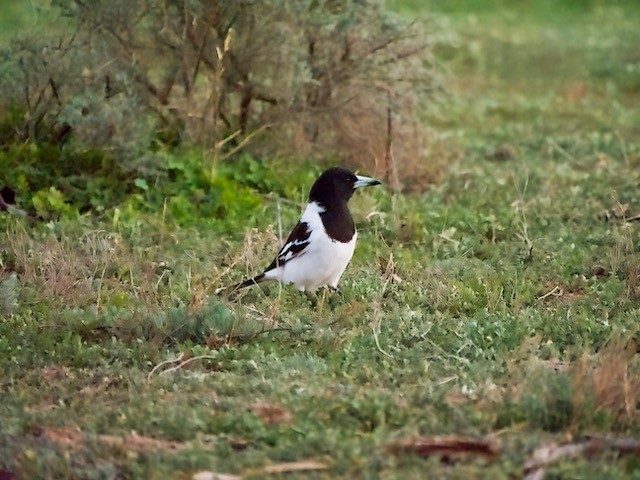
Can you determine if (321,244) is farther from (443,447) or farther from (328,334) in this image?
(443,447)

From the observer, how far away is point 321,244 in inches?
294

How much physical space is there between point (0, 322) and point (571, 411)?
3.35m

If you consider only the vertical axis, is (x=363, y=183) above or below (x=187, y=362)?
above

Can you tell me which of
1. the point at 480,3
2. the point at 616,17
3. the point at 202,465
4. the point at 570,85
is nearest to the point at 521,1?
the point at 480,3

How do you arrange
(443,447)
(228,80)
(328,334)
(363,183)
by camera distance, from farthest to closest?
(228,80)
(363,183)
(328,334)
(443,447)

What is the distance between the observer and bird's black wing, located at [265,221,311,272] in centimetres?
758

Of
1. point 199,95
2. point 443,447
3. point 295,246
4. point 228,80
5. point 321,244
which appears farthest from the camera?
point 199,95

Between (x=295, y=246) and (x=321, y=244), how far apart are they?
0.74 feet

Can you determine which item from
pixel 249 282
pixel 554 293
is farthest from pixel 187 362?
pixel 554 293

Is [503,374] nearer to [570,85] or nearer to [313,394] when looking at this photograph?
[313,394]

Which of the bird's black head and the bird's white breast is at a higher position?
the bird's black head

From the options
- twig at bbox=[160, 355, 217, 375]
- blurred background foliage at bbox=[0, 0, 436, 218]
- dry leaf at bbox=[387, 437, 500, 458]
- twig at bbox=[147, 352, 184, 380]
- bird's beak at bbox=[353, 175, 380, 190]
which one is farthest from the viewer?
blurred background foliage at bbox=[0, 0, 436, 218]

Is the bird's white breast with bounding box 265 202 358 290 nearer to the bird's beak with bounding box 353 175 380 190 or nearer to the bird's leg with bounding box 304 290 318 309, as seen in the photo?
the bird's leg with bounding box 304 290 318 309

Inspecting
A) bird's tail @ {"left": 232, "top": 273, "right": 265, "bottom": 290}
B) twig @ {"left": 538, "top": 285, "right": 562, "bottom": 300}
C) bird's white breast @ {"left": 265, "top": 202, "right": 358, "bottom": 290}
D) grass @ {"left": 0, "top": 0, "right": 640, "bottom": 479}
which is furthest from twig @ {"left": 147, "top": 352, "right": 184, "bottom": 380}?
twig @ {"left": 538, "top": 285, "right": 562, "bottom": 300}
